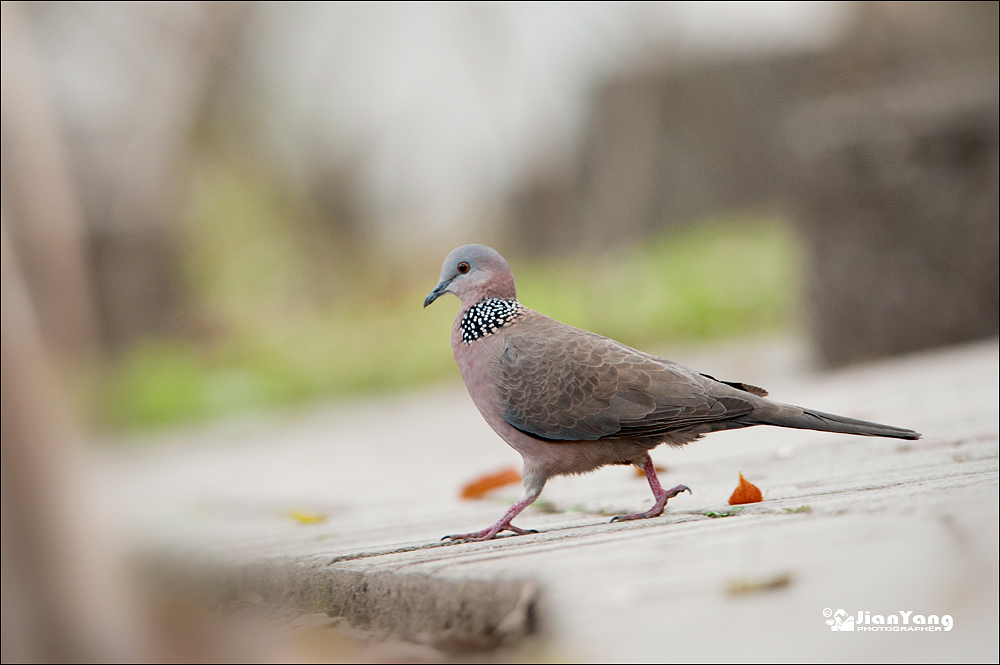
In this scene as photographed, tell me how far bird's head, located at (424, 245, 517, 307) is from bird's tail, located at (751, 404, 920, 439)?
0.75 m

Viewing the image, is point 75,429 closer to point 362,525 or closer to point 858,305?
point 362,525

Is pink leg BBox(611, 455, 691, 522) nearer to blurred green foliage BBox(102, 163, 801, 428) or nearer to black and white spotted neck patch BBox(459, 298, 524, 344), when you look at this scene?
black and white spotted neck patch BBox(459, 298, 524, 344)

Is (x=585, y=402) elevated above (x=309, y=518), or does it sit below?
above

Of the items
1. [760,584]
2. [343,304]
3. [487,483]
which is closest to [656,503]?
[760,584]

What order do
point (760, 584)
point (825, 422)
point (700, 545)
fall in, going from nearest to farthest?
1. point (760, 584)
2. point (700, 545)
3. point (825, 422)

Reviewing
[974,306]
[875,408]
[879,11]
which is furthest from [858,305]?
[879,11]

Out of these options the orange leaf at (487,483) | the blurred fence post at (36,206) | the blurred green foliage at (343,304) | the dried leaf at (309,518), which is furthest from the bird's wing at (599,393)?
the blurred green foliage at (343,304)

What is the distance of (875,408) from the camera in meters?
3.45

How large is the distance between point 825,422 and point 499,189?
977cm

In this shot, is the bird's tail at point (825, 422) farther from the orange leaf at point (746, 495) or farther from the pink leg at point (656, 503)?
the pink leg at point (656, 503)

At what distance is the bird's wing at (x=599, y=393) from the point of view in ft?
7.23

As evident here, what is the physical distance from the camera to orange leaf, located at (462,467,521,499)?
11.1 ft

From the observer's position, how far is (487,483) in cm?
338

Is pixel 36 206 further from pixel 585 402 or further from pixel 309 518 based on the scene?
pixel 585 402
